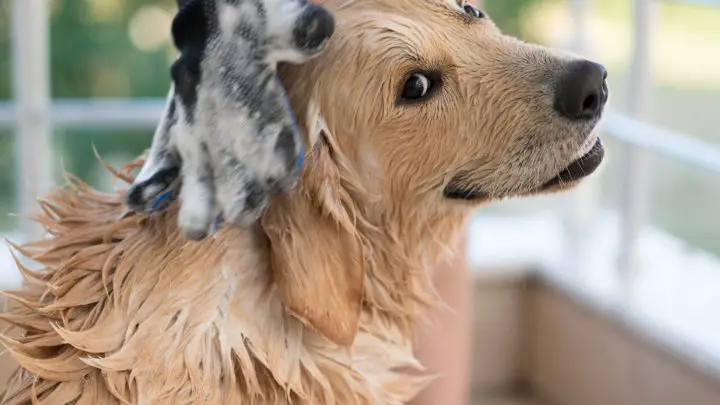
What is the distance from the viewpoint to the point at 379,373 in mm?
1048

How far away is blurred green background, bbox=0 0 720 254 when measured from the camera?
237 cm

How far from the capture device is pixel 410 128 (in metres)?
0.92

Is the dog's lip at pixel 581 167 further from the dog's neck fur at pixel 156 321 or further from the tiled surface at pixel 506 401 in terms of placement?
the tiled surface at pixel 506 401

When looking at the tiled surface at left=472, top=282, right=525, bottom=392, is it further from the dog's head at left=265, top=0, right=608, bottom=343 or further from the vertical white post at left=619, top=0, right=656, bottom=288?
the dog's head at left=265, top=0, right=608, bottom=343

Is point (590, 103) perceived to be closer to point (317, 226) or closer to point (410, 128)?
point (410, 128)

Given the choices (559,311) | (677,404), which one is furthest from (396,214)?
(559,311)

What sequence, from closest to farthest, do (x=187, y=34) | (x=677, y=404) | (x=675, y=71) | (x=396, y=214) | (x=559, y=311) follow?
(x=187, y=34) → (x=396, y=214) → (x=677, y=404) → (x=559, y=311) → (x=675, y=71)

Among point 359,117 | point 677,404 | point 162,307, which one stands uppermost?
point 359,117

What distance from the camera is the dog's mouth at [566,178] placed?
946 mm

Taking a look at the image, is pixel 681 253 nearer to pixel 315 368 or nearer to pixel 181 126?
pixel 315 368

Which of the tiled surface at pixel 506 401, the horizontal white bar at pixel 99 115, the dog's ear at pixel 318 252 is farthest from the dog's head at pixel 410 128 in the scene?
the tiled surface at pixel 506 401

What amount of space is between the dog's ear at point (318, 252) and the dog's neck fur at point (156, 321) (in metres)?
0.02

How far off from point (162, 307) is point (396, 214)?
26cm

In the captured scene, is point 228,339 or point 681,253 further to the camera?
point 681,253
